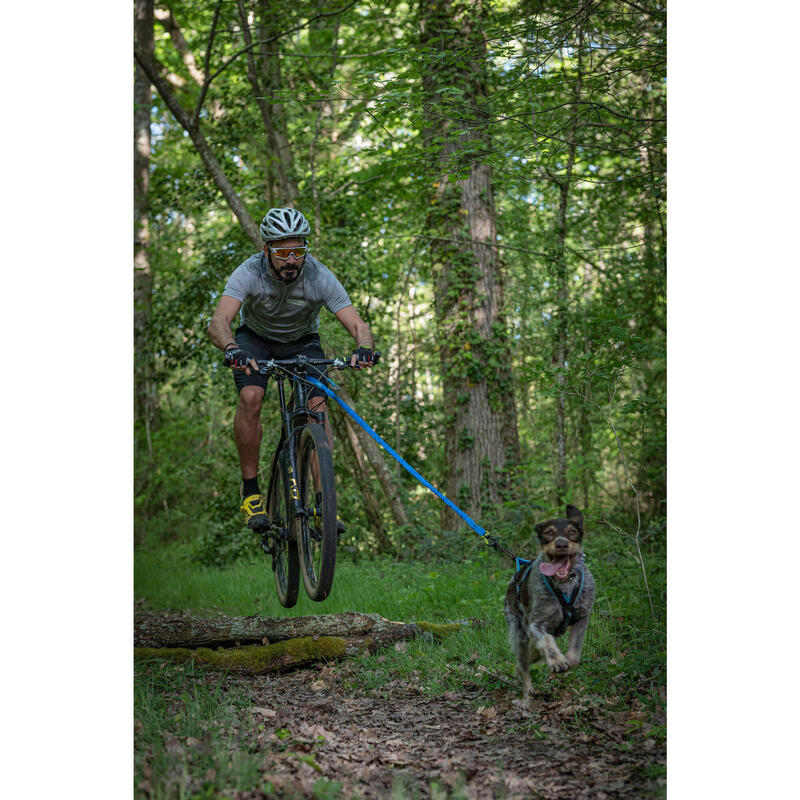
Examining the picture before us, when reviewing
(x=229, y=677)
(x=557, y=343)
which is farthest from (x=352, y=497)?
(x=229, y=677)

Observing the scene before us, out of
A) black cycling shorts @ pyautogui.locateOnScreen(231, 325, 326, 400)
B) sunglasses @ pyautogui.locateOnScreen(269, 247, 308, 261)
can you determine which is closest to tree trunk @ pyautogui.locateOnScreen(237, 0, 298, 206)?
black cycling shorts @ pyautogui.locateOnScreen(231, 325, 326, 400)

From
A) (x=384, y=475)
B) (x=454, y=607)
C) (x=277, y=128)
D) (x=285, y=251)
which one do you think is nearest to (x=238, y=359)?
(x=285, y=251)

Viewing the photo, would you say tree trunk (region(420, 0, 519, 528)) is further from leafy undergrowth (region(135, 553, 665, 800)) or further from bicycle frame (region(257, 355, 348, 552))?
bicycle frame (region(257, 355, 348, 552))

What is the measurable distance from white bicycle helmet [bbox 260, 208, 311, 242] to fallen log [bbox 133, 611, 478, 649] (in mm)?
2246

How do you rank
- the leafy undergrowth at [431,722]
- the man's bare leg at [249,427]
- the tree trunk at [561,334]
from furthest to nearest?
the tree trunk at [561,334], the man's bare leg at [249,427], the leafy undergrowth at [431,722]

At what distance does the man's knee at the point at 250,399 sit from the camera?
15.3 ft

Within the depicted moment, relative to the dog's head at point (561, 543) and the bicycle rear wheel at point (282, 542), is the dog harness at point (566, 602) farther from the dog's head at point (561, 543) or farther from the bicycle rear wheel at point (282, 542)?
the bicycle rear wheel at point (282, 542)

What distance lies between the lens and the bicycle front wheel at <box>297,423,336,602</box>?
4.09m

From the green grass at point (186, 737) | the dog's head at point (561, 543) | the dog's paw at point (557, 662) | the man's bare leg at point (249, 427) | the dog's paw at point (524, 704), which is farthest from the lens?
the man's bare leg at point (249, 427)

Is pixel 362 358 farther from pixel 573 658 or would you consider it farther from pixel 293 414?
pixel 573 658

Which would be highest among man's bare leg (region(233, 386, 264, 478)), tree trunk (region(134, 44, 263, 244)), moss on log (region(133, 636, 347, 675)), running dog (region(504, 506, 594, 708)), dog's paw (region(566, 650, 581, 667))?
tree trunk (region(134, 44, 263, 244))

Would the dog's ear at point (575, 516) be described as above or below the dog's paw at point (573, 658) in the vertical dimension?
above

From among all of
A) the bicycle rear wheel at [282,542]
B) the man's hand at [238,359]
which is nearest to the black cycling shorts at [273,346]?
the man's hand at [238,359]
